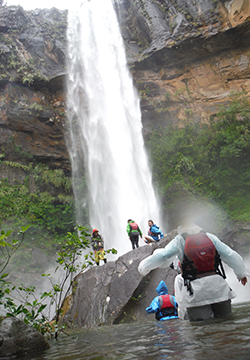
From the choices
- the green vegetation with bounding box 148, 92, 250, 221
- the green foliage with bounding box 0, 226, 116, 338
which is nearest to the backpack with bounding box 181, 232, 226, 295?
the green foliage with bounding box 0, 226, 116, 338

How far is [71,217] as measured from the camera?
16125 mm

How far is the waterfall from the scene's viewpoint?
14.7 m

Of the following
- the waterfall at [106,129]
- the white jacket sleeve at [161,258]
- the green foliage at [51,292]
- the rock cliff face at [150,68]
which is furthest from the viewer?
the rock cliff face at [150,68]

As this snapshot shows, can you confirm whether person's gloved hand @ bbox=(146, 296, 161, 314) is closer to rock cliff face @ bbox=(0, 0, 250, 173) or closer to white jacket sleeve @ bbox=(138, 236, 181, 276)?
white jacket sleeve @ bbox=(138, 236, 181, 276)

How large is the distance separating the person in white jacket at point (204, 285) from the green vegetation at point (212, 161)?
39.0 feet

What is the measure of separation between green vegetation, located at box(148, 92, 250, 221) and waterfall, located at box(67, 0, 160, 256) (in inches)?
47.2

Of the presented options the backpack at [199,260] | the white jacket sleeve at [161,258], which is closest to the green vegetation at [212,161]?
the backpack at [199,260]

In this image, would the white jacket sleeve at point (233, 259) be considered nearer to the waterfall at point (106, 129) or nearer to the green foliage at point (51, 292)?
the green foliage at point (51, 292)

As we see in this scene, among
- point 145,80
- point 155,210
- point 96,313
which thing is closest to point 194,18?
point 145,80

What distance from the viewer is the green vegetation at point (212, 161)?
48.7 feet

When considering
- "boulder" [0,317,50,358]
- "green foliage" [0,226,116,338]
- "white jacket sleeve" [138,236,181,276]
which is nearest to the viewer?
"boulder" [0,317,50,358]

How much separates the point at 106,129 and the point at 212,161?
25.1 ft

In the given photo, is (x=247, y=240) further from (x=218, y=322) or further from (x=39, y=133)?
(x=39, y=133)

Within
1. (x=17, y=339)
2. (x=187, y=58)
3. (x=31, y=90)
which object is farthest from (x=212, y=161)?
(x=17, y=339)
